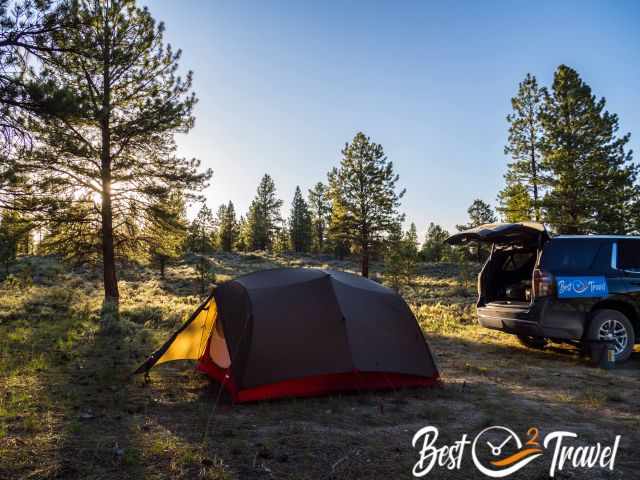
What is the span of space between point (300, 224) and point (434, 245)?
21323 mm

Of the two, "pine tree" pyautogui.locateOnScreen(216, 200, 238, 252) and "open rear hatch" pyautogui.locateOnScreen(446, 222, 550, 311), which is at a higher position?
"pine tree" pyautogui.locateOnScreen(216, 200, 238, 252)

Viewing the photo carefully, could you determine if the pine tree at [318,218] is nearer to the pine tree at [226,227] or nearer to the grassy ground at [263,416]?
the pine tree at [226,227]

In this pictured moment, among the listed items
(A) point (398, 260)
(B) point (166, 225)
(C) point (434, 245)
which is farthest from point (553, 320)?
(C) point (434, 245)

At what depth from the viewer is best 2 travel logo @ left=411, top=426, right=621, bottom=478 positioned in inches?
141

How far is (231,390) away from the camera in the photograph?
5.35 metres

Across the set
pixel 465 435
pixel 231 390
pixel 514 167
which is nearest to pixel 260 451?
pixel 231 390

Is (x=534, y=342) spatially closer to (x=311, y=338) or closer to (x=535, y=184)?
(x=311, y=338)

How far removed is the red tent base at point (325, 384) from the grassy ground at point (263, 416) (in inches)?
5.5

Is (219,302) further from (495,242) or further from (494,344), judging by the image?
(494,344)

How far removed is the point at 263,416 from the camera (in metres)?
4.88

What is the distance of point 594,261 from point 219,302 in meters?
6.39

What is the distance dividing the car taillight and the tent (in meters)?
2.49

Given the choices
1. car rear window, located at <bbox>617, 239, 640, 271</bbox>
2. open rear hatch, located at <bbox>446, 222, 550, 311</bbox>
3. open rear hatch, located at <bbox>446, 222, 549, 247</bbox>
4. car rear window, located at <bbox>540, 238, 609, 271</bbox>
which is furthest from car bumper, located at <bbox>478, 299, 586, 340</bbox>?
car rear window, located at <bbox>617, 239, 640, 271</bbox>

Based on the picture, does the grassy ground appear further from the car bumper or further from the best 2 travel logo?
the car bumper
